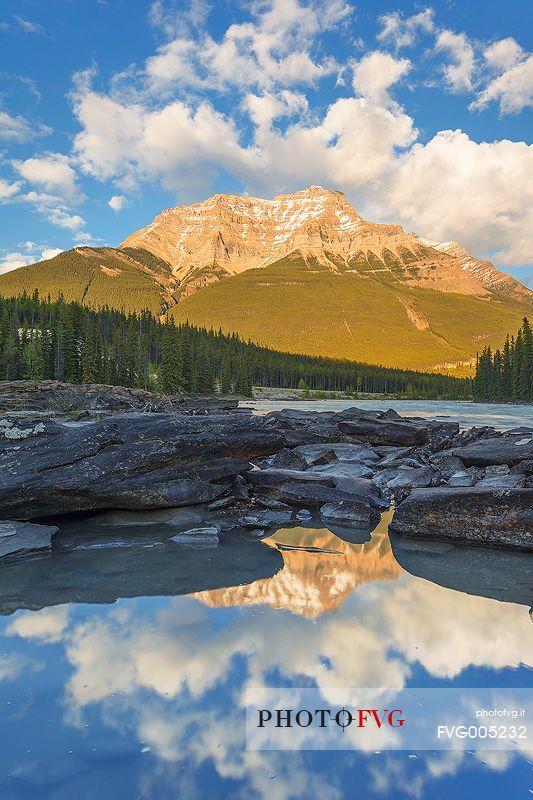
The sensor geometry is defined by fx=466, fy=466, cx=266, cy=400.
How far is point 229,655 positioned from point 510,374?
375 feet

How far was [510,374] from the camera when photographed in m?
105

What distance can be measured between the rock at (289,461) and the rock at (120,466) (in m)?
3.24

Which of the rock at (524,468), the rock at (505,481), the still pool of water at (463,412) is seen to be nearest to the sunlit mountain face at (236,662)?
the rock at (505,481)

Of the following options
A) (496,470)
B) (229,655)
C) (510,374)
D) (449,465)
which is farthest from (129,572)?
(510,374)

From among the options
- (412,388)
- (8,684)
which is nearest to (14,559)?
(8,684)

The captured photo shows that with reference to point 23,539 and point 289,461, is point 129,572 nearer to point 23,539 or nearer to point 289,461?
point 23,539

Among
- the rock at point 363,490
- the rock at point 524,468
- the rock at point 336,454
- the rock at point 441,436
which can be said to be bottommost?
the rock at point 363,490

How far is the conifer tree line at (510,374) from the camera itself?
92500 millimetres

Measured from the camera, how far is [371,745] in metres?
4.19

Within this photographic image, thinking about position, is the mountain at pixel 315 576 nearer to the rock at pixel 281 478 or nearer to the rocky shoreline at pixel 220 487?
the rocky shoreline at pixel 220 487

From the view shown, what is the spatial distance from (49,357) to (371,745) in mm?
85873

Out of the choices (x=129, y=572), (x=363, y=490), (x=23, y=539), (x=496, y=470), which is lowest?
(x=129, y=572)

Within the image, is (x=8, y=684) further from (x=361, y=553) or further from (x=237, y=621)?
(x=361, y=553)

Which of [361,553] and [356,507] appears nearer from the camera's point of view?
[361,553]
